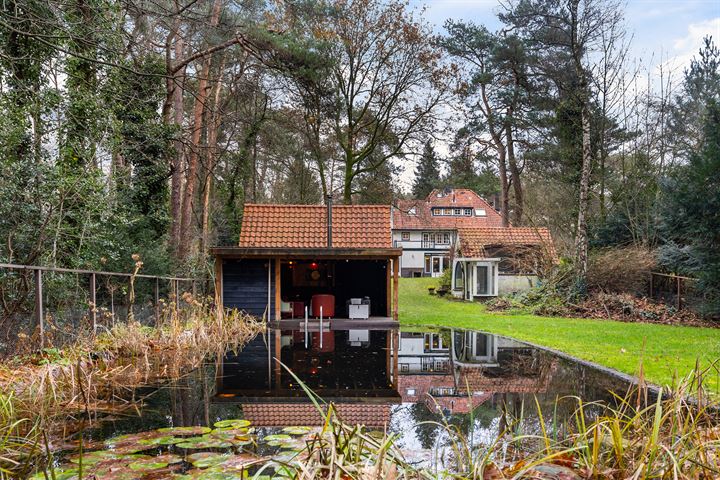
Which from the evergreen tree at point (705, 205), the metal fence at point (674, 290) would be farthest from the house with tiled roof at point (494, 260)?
the evergreen tree at point (705, 205)

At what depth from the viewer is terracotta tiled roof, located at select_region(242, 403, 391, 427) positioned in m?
4.64

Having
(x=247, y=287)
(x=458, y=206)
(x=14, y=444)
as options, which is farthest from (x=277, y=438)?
(x=458, y=206)

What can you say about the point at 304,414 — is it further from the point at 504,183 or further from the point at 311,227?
the point at 504,183

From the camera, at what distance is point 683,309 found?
1415 centimetres

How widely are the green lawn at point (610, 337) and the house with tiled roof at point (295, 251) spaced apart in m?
2.39

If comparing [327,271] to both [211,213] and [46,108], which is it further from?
[46,108]

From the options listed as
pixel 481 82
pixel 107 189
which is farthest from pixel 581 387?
pixel 481 82

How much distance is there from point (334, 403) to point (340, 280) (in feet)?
43.0

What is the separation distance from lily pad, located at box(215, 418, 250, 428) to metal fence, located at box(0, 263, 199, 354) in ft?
7.53

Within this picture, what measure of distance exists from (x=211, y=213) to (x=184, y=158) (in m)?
4.73

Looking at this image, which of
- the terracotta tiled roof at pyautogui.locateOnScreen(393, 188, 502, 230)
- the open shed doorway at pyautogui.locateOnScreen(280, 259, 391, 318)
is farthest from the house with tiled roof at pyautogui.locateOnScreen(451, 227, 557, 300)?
the terracotta tiled roof at pyautogui.locateOnScreen(393, 188, 502, 230)

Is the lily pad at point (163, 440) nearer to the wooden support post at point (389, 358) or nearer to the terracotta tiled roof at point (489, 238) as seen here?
the wooden support post at point (389, 358)

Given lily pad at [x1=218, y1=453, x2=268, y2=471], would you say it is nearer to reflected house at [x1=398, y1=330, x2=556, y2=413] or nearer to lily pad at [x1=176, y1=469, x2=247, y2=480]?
lily pad at [x1=176, y1=469, x2=247, y2=480]

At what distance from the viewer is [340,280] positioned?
725 inches
